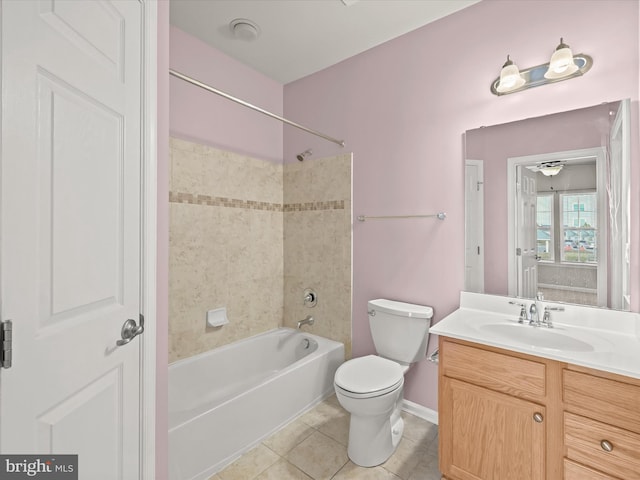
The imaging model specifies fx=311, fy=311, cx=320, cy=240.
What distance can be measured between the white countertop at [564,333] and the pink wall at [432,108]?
255mm

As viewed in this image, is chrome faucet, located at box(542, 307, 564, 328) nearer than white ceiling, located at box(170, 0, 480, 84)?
Yes

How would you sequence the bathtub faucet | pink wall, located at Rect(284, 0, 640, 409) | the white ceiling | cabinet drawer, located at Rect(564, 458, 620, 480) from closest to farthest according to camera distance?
cabinet drawer, located at Rect(564, 458, 620, 480) → pink wall, located at Rect(284, 0, 640, 409) → the white ceiling → the bathtub faucet

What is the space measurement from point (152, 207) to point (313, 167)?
1.70 metres

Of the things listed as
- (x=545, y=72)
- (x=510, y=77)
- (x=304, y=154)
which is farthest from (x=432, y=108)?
(x=304, y=154)

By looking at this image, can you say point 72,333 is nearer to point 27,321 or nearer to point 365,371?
point 27,321

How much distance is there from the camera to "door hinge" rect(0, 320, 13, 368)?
2.07 feet

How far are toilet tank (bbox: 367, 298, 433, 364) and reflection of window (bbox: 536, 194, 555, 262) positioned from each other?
70cm

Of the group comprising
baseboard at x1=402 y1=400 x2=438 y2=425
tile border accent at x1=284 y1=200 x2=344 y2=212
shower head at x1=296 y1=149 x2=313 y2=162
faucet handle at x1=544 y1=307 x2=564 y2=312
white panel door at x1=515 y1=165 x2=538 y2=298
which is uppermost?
shower head at x1=296 y1=149 x2=313 y2=162

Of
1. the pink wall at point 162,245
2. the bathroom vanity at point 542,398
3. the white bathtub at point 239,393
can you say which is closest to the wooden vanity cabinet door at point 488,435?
the bathroom vanity at point 542,398

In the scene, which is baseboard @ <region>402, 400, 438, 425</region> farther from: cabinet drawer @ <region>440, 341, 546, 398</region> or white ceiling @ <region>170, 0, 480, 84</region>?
white ceiling @ <region>170, 0, 480, 84</region>

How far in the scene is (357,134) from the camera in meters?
2.41

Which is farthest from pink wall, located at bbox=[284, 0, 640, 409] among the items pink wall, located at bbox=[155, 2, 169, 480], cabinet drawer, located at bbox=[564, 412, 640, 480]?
pink wall, located at bbox=[155, 2, 169, 480]

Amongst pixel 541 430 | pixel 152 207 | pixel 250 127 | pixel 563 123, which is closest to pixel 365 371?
pixel 541 430

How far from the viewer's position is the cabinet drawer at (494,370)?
1253 mm
